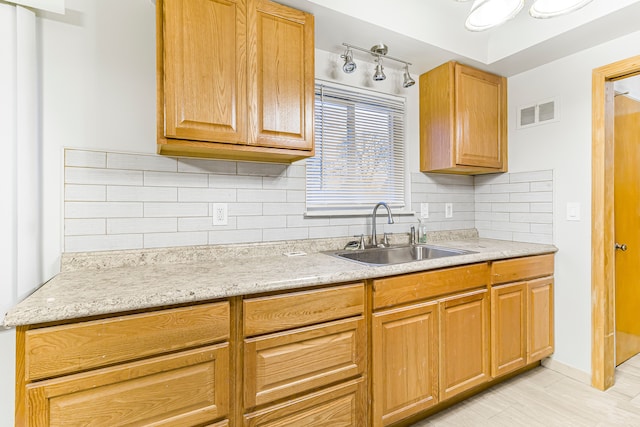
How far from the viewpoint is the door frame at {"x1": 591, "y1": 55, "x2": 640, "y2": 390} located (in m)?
2.09

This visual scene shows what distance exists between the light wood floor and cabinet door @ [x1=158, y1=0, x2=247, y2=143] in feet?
6.40

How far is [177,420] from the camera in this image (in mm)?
1128

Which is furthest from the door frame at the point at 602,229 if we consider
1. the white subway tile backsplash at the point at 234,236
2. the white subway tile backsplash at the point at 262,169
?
the white subway tile backsplash at the point at 234,236

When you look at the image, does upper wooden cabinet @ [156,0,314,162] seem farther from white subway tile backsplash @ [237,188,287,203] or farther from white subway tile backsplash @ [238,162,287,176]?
white subway tile backsplash @ [237,188,287,203]

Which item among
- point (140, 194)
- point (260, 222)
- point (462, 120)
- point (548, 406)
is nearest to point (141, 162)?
point (140, 194)

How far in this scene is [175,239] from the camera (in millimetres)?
1689

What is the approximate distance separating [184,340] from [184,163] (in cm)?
97

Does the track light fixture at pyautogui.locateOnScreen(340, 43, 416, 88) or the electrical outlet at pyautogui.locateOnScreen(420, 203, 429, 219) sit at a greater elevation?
the track light fixture at pyautogui.locateOnScreen(340, 43, 416, 88)

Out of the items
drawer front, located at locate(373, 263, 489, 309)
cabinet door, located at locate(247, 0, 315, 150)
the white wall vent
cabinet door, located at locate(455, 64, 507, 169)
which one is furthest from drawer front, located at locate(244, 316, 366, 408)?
the white wall vent

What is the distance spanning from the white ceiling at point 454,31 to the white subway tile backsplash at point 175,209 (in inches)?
46.9

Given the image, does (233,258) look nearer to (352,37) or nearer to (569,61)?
(352,37)

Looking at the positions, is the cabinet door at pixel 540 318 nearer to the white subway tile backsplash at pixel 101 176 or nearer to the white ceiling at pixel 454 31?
the white ceiling at pixel 454 31

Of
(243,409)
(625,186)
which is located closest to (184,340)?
(243,409)

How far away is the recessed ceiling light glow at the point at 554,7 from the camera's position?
52.4 inches
